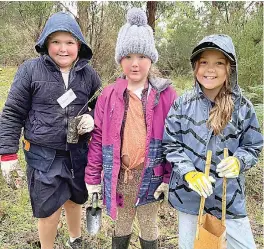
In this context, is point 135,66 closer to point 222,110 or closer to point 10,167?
point 222,110

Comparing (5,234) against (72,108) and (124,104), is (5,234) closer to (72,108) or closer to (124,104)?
(72,108)

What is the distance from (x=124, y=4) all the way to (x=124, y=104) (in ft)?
25.5

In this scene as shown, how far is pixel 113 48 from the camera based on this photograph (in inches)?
305

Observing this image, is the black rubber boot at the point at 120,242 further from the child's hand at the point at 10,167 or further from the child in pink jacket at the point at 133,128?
the child's hand at the point at 10,167

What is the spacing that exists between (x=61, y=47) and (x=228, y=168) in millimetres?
1283

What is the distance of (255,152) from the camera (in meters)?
2.01

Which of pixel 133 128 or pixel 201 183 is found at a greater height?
pixel 133 128

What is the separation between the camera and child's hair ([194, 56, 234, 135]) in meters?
1.97

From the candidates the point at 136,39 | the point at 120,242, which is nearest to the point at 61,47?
the point at 136,39

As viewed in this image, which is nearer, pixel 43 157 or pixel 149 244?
pixel 43 157

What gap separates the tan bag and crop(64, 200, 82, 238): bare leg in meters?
1.15

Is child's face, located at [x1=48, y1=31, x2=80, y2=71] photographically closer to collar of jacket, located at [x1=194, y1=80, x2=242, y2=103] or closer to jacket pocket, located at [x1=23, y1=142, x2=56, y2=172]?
jacket pocket, located at [x1=23, y1=142, x2=56, y2=172]

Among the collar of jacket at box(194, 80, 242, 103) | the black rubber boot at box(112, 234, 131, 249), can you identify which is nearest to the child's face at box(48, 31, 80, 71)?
the collar of jacket at box(194, 80, 242, 103)

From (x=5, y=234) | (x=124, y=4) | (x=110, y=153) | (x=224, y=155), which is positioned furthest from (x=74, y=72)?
(x=124, y=4)
